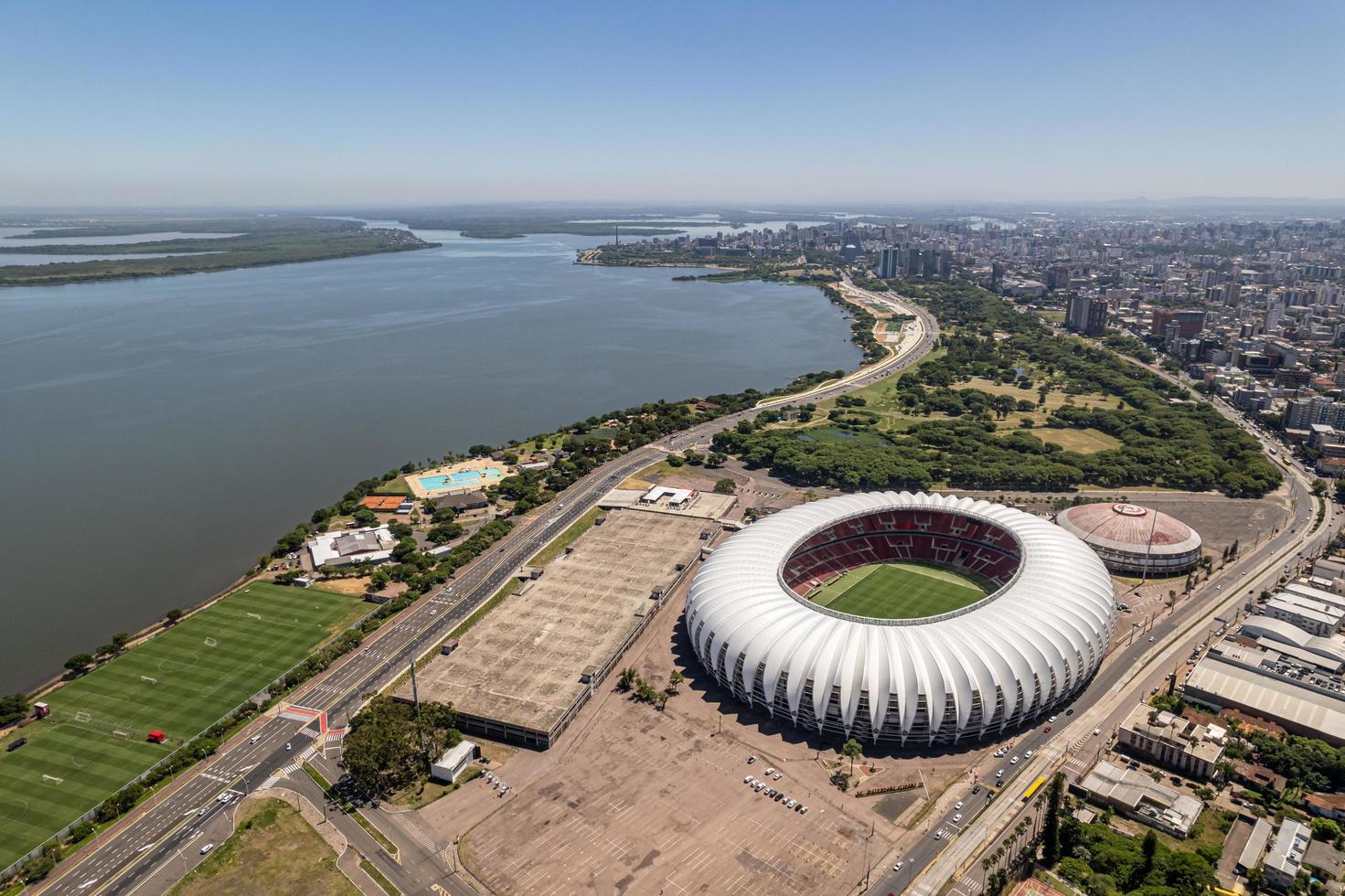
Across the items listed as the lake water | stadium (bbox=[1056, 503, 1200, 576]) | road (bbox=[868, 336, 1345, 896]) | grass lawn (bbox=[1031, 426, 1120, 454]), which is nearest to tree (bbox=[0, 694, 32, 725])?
the lake water

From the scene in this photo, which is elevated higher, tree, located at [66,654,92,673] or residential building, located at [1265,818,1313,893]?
residential building, located at [1265,818,1313,893]

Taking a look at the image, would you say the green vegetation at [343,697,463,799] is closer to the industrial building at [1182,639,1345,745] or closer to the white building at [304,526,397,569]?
the white building at [304,526,397,569]

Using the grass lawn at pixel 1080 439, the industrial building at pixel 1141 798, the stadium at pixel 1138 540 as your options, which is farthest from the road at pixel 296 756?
the grass lawn at pixel 1080 439

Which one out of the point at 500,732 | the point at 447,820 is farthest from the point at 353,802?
the point at 500,732

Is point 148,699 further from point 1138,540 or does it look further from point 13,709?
point 1138,540

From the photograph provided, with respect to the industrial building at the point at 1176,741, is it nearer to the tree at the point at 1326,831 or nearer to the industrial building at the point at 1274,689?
the industrial building at the point at 1274,689

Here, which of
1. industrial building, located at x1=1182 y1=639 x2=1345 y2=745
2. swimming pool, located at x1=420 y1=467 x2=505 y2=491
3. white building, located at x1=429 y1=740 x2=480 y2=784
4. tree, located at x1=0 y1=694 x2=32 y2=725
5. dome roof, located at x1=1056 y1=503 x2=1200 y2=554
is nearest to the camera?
white building, located at x1=429 y1=740 x2=480 y2=784
